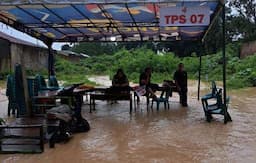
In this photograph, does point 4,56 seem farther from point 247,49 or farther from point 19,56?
point 247,49

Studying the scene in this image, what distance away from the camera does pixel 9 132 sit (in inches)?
265

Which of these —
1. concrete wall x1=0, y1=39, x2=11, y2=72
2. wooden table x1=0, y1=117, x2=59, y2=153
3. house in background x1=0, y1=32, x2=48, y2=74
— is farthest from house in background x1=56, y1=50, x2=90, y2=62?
wooden table x1=0, y1=117, x2=59, y2=153

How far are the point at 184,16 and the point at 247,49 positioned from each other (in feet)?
86.0

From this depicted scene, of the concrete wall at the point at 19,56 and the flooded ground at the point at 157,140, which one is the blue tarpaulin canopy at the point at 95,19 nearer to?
the flooded ground at the point at 157,140

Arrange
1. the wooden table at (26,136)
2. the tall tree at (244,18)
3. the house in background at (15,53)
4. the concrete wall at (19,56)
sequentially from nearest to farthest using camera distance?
the wooden table at (26,136), the house in background at (15,53), the concrete wall at (19,56), the tall tree at (244,18)

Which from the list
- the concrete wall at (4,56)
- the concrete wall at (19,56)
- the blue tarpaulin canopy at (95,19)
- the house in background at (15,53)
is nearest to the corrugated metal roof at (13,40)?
the house in background at (15,53)

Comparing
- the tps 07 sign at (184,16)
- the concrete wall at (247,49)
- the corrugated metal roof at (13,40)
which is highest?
the corrugated metal roof at (13,40)

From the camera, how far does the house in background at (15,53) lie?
29.2 m

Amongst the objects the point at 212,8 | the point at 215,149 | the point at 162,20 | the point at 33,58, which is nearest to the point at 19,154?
the point at 215,149

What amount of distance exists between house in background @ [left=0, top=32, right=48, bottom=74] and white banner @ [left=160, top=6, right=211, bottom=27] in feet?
64.1

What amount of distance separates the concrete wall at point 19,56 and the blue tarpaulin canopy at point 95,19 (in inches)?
498

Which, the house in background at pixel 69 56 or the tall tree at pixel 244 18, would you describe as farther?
the house in background at pixel 69 56

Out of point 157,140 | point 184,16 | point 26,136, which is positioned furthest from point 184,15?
point 26,136

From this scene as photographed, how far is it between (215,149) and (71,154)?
242 centimetres
